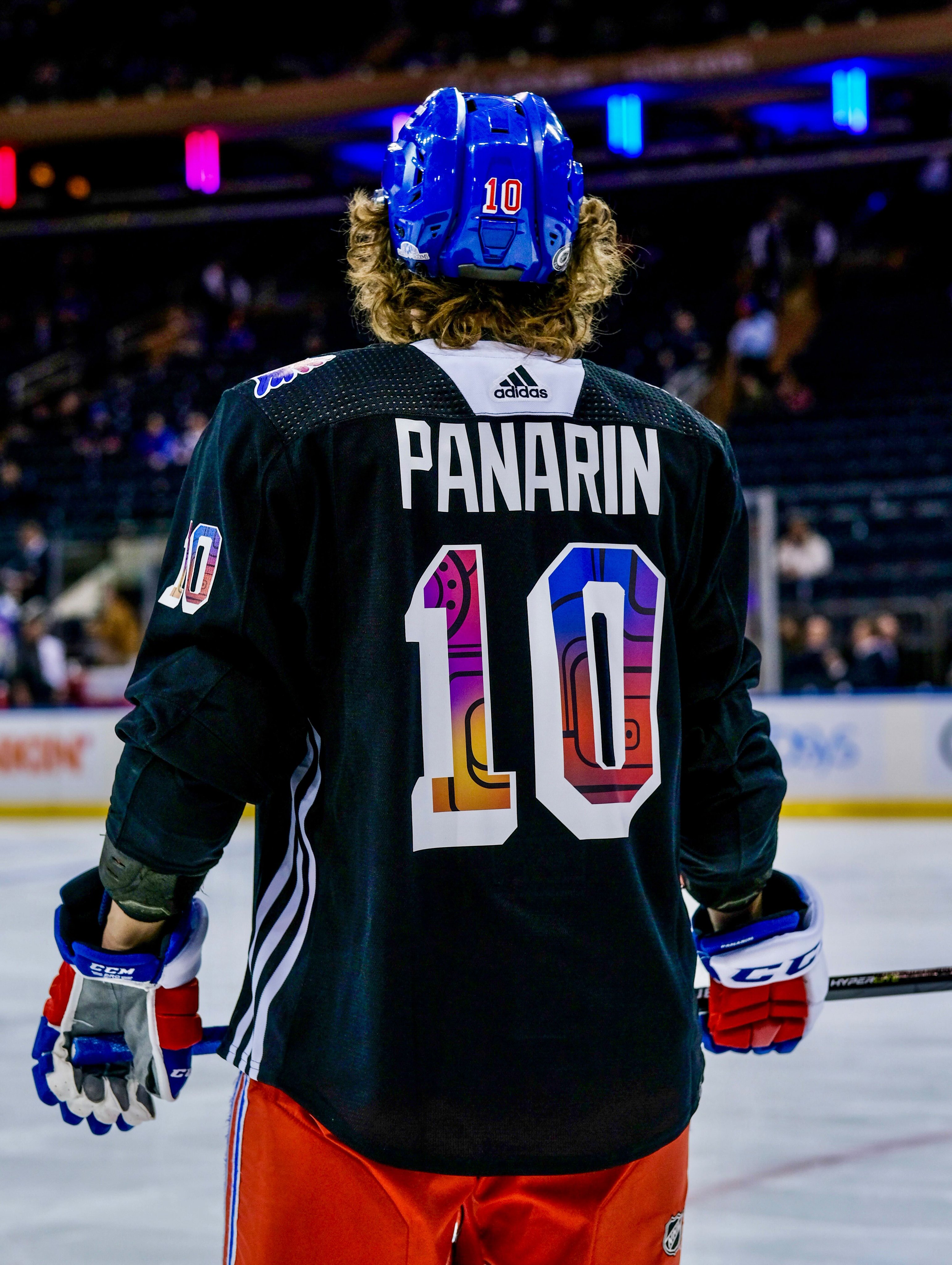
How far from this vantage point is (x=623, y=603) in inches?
43.0

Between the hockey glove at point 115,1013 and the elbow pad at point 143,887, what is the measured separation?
5cm

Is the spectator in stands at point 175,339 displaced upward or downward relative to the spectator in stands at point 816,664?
upward

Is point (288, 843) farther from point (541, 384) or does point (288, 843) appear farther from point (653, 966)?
point (541, 384)

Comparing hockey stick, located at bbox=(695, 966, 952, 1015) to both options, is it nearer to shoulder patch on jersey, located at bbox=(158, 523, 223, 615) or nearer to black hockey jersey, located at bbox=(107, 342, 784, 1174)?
black hockey jersey, located at bbox=(107, 342, 784, 1174)

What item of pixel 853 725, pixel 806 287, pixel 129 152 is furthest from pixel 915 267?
pixel 129 152

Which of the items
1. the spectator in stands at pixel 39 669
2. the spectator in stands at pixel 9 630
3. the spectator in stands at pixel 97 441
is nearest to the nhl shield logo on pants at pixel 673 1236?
the spectator in stands at pixel 39 669

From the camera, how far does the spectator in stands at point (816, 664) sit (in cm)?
851

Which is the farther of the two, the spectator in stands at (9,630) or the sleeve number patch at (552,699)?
the spectator in stands at (9,630)

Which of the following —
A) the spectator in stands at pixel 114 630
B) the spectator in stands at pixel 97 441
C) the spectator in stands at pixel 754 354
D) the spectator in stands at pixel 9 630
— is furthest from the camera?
the spectator in stands at pixel 97 441

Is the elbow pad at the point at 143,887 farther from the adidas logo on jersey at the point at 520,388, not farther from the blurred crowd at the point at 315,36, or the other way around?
the blurred crowd at the point at 315,36

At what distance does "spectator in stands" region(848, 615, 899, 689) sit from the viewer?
8578mm

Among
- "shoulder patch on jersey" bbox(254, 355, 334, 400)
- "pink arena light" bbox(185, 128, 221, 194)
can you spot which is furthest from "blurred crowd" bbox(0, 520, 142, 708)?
"shoulder patch on jersey" bbox(254, 355, 334, 400)

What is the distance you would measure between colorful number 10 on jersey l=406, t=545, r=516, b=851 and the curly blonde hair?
202 mm

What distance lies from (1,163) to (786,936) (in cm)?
1638
